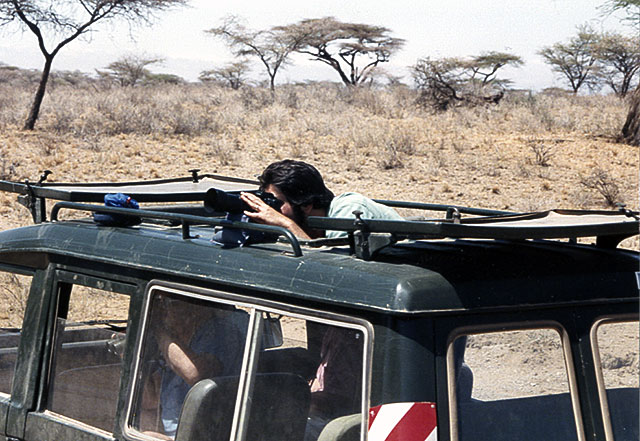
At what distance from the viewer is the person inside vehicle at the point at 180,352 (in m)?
2.81

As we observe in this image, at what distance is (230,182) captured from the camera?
4.55 meters

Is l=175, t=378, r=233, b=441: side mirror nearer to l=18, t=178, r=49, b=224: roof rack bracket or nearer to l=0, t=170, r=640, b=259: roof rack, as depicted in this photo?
l=0, t=170, r=640, b=259: roof rack

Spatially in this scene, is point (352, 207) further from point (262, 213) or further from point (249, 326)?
point (249, 326)

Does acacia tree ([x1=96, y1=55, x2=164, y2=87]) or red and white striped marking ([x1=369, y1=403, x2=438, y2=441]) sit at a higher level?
acacia tree ([x1=96, y1=55, x2=164, y2=87])

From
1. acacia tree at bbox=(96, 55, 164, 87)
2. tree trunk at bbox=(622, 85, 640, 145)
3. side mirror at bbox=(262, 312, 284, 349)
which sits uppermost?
acacia tree at bbox=(96, 55, 164, 87)

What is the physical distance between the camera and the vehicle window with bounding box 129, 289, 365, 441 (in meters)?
2.60

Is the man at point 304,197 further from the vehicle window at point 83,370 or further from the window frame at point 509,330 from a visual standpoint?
the window frame at point 509,330

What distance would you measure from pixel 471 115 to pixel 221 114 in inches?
248

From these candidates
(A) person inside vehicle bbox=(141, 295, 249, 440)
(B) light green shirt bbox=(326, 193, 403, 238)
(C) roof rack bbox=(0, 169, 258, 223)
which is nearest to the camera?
(A) person inside vehicle bbox=(141, 295, 249, 440)

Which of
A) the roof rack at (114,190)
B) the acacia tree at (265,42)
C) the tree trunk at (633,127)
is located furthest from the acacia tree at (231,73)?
the roof rack at (114,190)

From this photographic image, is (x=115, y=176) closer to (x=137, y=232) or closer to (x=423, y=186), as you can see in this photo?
(x=423, y=186)

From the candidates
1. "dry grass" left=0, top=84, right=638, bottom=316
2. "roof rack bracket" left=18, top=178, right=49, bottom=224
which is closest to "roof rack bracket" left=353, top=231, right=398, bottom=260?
"roof rack bracket" left=18, top=178, right=49, bottom=224

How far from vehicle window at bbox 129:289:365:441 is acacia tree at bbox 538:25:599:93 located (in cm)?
3766

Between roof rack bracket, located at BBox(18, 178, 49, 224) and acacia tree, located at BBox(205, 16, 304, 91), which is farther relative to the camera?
acacia tree, located at BBox(205, 16, 304, 91)
